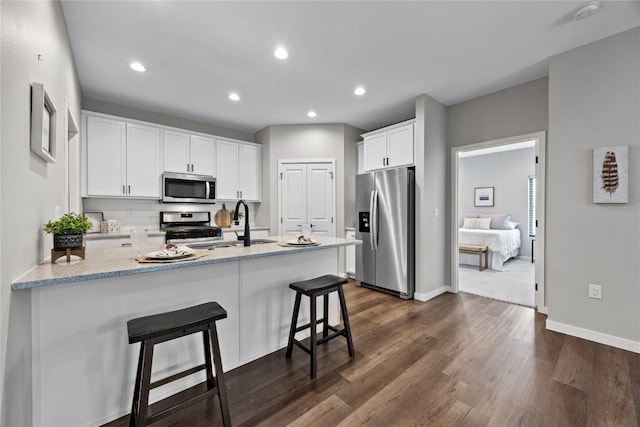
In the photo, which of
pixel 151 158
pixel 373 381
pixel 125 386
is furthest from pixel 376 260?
pixel 151 158

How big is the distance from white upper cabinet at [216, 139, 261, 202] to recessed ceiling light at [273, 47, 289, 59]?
7.46 feet

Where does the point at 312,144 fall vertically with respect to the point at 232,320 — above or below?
above

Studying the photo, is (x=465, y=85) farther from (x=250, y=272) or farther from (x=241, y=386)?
(x=241, y=386)

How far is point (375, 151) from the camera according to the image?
424 cm

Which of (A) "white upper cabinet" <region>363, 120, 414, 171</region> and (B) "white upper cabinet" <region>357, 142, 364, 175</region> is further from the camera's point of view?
(B) "white upper cabinet" <region>357, 142, 364, 175</region>

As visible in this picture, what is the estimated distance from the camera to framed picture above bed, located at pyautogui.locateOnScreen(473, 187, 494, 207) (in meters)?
7.08

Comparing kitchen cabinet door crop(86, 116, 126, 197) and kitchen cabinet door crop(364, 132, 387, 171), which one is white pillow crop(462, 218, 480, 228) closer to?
kitchen cabinet door crop(364, 132, 387, 171)

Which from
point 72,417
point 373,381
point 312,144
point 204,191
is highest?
point 312,144

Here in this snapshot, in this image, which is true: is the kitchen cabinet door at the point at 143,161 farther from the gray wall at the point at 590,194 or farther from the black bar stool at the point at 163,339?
the gray wall at the point at 590,194

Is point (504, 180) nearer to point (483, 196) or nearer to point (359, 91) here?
point (483, 196)

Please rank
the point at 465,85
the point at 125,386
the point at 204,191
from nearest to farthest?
the point at 125,386 → the point at 465,85 → the point at 204,191

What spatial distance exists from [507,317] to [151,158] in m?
4.97

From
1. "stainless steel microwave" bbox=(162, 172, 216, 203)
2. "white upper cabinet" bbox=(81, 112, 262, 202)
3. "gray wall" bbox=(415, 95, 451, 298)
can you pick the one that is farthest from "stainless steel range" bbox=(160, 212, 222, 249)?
"gray wall" bbox=(415, 95, 451, 298)

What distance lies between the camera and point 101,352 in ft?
4.85
